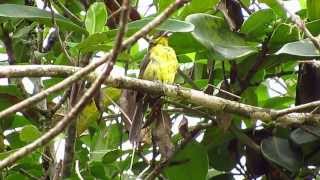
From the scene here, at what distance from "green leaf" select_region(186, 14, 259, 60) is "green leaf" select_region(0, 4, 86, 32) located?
0.25 metres

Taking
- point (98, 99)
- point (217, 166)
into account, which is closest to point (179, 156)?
point (217, 166)

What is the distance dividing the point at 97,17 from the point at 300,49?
404 mm

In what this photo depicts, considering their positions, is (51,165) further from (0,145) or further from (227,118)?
(227,118)

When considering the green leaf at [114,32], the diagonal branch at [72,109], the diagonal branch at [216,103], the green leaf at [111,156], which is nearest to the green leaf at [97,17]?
the green leaf at [114,32]

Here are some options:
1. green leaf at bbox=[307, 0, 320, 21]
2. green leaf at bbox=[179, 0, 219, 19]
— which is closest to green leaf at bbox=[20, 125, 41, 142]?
green leaf at bbox=[179, 0, 219, 19]

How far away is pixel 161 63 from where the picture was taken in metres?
1.76

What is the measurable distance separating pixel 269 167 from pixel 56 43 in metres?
0.61

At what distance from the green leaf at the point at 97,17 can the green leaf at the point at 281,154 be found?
45 centimetres

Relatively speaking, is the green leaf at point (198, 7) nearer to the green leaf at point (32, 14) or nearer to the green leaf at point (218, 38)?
the green leaf at point (218, 38)

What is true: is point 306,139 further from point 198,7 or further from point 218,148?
point 198,7

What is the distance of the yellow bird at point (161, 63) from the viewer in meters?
1.59

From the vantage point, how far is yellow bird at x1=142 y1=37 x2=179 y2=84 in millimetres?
1592

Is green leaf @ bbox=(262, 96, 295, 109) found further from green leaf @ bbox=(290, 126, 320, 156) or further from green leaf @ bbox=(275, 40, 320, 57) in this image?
green leaf @ bbox=(275, 40, 320, 57)

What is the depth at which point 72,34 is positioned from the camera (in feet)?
5.46
